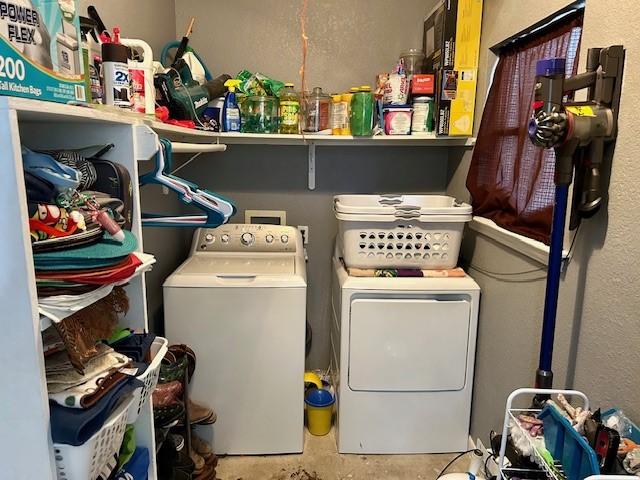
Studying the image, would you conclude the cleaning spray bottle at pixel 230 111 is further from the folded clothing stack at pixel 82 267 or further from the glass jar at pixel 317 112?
the folded clothing stack at pixel 82 267

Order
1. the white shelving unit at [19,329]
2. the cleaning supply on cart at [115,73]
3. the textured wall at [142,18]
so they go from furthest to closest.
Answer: the textured wall at [142,18] < the cleaning supply on cart at [115,73] < the white shelving unit at [19,329]

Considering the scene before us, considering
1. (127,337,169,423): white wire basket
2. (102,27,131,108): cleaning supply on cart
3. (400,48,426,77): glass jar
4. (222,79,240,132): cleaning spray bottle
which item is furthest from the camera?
(400,48,426,77): glass jar

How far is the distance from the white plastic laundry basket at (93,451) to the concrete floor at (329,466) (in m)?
1.28

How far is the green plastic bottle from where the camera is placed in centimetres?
219

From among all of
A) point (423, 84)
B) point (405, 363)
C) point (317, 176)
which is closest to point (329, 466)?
point (405, 363)

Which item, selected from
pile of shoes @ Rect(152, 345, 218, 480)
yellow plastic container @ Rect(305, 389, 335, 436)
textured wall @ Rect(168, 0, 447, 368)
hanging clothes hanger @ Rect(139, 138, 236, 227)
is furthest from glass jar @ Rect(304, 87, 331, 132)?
yellow plastic container @ Rect(305, 389, 335, 436)

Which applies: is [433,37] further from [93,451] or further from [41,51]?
[93,451]

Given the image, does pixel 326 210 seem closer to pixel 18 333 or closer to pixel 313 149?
pixel 313 149

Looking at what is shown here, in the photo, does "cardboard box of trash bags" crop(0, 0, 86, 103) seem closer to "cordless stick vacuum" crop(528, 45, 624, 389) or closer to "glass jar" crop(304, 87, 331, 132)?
"cordless stick vacuum" crop(528, 45, 624, 389)

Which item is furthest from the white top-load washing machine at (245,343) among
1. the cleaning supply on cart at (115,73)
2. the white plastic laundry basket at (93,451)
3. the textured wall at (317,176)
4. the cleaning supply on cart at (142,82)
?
the white plastic laundry basket at (93,451)

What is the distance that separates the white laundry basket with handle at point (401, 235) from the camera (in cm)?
205

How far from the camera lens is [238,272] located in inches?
81.7

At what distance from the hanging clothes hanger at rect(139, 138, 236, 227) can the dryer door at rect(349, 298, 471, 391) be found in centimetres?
87

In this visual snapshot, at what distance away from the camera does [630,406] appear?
3.68ft
